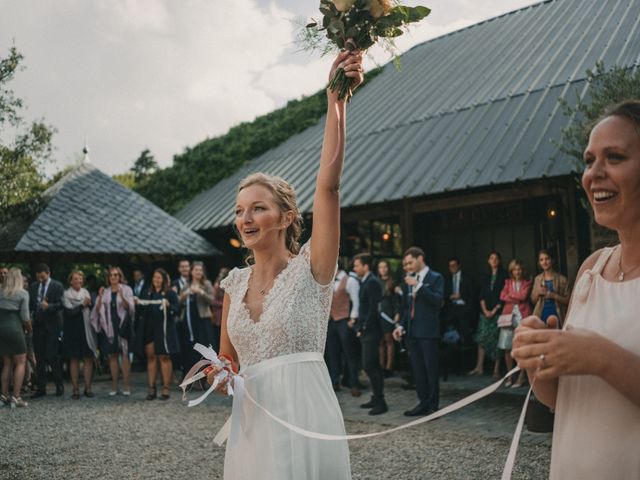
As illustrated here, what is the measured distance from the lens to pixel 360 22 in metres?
2.20

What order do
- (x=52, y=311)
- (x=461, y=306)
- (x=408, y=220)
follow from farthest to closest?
(x=408, y=220) < (x=461, y=306) < (x=52, y=311)

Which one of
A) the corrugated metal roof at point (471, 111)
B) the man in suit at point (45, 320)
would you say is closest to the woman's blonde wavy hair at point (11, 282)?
the man in suit at point (45, 320)

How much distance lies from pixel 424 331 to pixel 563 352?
6.49m

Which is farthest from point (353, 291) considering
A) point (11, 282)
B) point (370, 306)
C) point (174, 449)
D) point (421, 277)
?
point (11, 282)

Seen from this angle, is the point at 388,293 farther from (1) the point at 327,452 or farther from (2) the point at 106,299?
Result: (1) the point at 327,452

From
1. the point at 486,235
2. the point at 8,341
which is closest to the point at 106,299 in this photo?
the point at 8,341

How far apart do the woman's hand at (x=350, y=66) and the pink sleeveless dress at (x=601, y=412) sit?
43.1 inches

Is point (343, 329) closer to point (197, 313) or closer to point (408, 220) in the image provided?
point (197, 313)

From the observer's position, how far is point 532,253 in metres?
12.7

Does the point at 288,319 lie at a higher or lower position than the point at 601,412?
higher

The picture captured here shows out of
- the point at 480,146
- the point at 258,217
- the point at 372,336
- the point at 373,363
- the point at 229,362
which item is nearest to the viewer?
the point at 229,362

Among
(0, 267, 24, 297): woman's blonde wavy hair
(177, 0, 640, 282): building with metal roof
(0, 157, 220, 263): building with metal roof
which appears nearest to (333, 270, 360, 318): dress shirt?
(177, 0, 640, 282): building with metal roof

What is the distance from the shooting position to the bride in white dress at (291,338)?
6.83ft

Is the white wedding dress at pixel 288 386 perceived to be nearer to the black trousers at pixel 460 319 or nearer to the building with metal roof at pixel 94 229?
the black trousers at pixel 460 319
